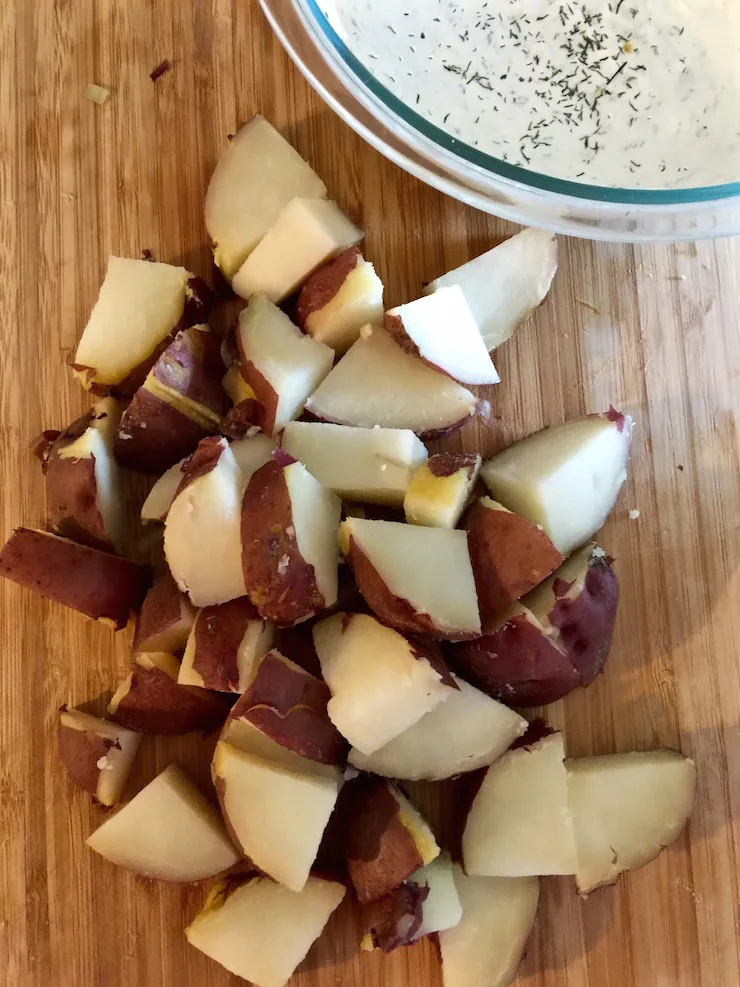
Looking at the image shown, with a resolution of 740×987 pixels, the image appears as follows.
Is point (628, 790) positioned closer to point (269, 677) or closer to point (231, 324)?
point (269, 677)

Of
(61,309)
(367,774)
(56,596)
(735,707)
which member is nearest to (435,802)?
(367,774)

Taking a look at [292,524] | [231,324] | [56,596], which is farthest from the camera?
[231,324]

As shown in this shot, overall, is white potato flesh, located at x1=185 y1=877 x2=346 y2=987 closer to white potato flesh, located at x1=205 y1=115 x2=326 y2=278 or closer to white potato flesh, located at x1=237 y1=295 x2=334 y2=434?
white potato flesh, located at x1=237 y1=295 x2=334 y2=434

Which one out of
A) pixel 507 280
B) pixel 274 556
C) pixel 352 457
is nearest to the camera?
pixel 274 556

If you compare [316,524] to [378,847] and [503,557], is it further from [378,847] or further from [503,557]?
[378,847]

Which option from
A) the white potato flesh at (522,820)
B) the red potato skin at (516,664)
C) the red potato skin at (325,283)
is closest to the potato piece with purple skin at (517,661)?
the red potato skin at (516,664)

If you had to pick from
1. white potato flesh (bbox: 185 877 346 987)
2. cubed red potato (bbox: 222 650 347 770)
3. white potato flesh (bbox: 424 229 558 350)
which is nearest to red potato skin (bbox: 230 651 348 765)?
cubed red potato (bbox: 222 650 347 770)

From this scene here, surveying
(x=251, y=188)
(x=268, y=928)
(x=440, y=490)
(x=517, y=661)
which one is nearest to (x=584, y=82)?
(x=251, y=188)
